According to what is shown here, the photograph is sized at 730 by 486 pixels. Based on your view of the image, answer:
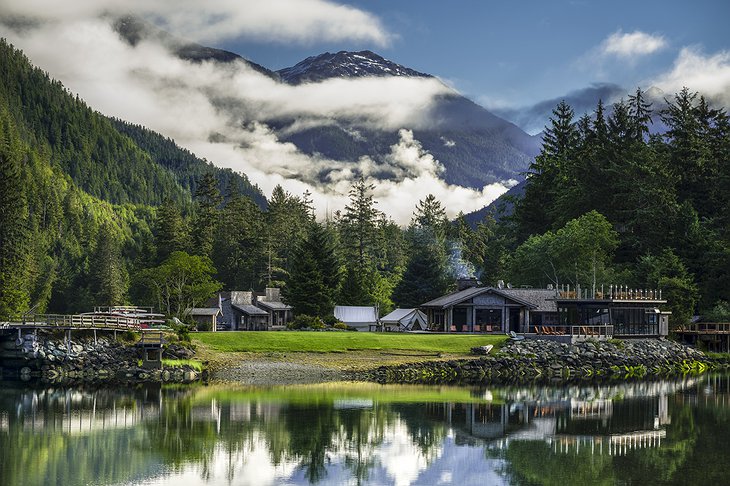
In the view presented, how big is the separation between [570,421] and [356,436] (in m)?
11.0

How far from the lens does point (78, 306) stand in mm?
124562

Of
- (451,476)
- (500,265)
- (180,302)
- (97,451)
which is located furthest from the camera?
(500,265)

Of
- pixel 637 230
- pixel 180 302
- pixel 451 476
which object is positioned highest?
pixel 637 230

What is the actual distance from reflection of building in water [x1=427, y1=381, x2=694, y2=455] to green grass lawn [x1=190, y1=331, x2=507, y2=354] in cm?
1802

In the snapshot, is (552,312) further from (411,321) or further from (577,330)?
(411,321)

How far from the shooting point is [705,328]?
84.9m

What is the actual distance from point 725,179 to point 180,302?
6070 centimetres

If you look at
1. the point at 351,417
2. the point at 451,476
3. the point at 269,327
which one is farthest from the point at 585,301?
the point at 451,476

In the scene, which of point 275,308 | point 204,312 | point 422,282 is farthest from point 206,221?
point 204,312

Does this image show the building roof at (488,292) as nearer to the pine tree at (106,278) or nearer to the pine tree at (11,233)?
the pine tree at (11,233)

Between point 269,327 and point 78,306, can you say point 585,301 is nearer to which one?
point 269,327

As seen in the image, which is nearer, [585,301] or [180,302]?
[585,301]

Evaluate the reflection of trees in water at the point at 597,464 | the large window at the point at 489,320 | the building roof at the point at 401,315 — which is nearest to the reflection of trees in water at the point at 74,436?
the reflection of trees in water at the point at 597,464

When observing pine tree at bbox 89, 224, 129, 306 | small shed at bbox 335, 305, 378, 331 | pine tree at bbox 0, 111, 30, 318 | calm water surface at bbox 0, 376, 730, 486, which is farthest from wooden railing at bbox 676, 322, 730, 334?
pine tree at bbox 89, 224, 129, 306
